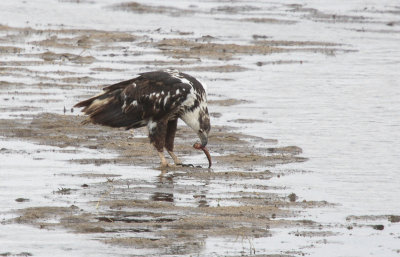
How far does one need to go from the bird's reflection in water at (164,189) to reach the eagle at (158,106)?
0.62 meters

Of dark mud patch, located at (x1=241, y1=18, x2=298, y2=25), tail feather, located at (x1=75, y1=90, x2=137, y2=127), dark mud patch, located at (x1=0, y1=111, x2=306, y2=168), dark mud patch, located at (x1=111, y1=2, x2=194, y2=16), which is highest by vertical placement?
tail feather, located at (x1=75, y1=90, x2=137, y2=127)

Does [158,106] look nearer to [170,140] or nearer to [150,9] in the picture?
[170,140]

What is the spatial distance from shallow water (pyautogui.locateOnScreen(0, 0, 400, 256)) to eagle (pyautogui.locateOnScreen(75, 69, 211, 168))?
1.93ft

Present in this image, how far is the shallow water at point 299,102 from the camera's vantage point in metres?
10.3

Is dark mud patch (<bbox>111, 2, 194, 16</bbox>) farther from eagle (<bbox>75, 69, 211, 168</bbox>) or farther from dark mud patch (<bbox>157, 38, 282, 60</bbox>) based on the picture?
eagle (<bbox>75, 69, 211, 168</bbox>)

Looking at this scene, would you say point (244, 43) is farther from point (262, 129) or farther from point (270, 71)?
point (262, 129)

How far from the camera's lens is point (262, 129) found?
15.7m

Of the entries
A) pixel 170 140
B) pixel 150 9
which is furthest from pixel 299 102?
pixel 150 9

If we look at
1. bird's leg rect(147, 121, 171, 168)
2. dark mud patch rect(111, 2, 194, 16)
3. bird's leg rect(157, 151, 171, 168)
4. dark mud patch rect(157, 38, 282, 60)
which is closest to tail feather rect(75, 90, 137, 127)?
bird's leg rect(147, 121, 171, 168)

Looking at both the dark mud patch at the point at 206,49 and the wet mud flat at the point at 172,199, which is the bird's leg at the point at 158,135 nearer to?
the wet mud flat at the point at 172,199

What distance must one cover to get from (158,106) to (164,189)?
1813 millimetres

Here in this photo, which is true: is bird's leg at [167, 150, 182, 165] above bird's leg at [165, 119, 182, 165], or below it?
below

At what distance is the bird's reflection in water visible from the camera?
11.2 m

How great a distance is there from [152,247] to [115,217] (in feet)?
3.97
